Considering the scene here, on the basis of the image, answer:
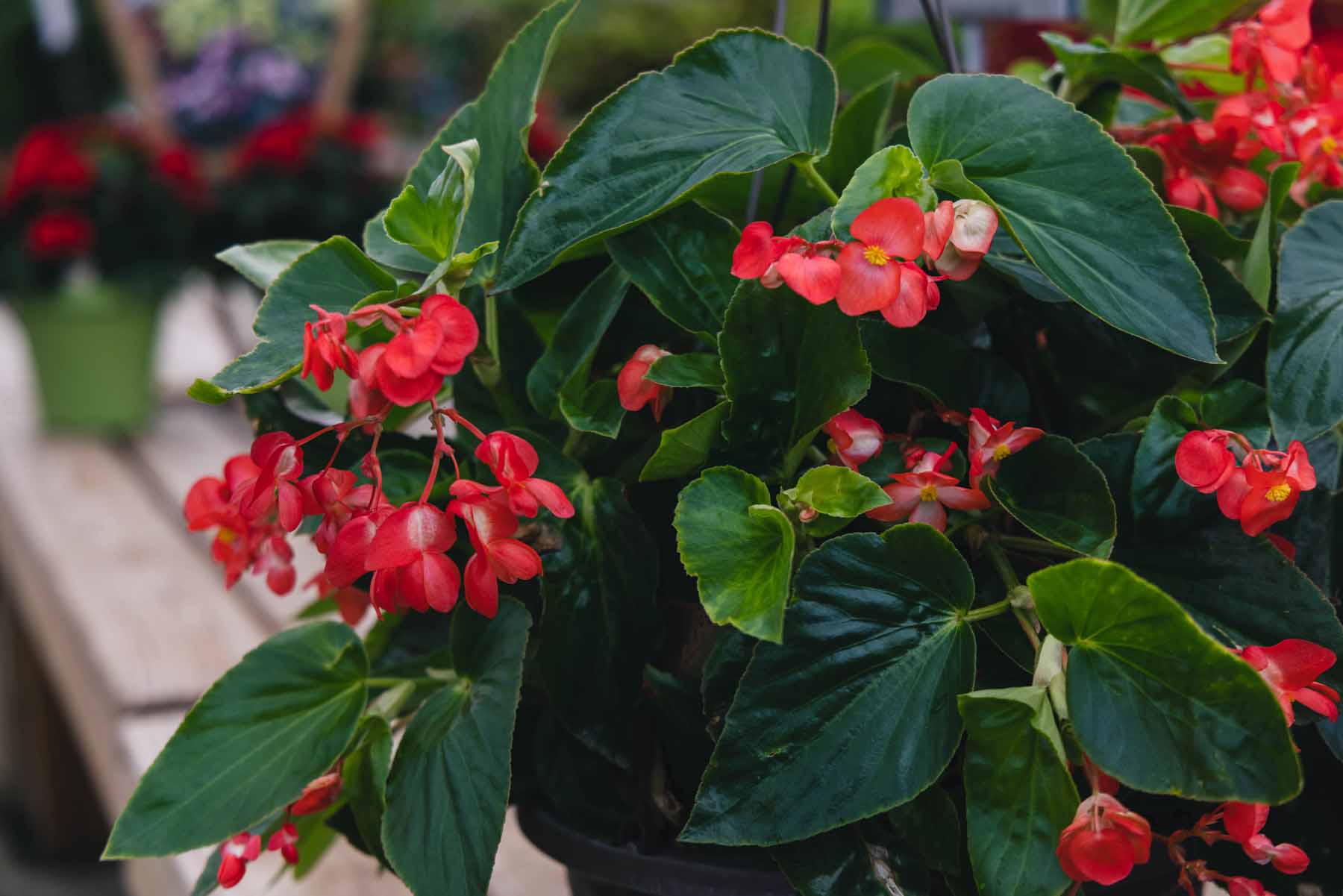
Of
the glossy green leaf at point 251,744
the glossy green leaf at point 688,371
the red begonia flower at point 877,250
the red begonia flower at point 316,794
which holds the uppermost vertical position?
the red begonia flower at point 877,250

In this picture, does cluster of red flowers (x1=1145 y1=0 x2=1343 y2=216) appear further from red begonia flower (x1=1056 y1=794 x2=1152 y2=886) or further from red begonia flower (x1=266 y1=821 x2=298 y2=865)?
red begonia flower (x1=266 y1=821 x2=298 y2=865)

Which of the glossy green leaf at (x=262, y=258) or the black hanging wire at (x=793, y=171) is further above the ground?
the black hanging wire at (x=793, y=171)

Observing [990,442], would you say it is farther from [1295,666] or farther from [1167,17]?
[1167,17]

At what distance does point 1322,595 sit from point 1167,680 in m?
0.07

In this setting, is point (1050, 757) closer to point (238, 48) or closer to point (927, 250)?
point (927, 250)

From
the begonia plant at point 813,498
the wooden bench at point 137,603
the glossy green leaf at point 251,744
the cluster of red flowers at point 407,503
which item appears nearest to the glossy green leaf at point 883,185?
the begonia plant at point 813,498

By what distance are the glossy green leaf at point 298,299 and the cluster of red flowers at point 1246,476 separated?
0.22 meters

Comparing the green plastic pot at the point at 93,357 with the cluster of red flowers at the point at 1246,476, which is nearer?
the cluster of red flowers at the point at 1246,476

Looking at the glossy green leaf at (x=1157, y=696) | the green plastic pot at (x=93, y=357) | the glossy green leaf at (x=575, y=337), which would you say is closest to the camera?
the glossy green leaf at (x=1157, y=696)

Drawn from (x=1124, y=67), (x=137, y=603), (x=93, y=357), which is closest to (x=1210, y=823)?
(x=1124, y=67)

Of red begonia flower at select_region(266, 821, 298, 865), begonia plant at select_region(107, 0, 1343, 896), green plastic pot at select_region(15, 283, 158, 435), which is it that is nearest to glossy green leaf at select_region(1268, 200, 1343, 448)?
begonia plant at select_region(107, 0, 1343, 896)

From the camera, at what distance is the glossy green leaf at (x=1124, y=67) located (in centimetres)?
47

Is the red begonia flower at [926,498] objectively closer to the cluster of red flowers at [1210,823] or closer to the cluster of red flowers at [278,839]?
the cluster of red flowers at [1210,823]

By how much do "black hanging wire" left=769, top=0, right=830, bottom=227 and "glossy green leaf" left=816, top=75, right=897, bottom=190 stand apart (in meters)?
0.01
